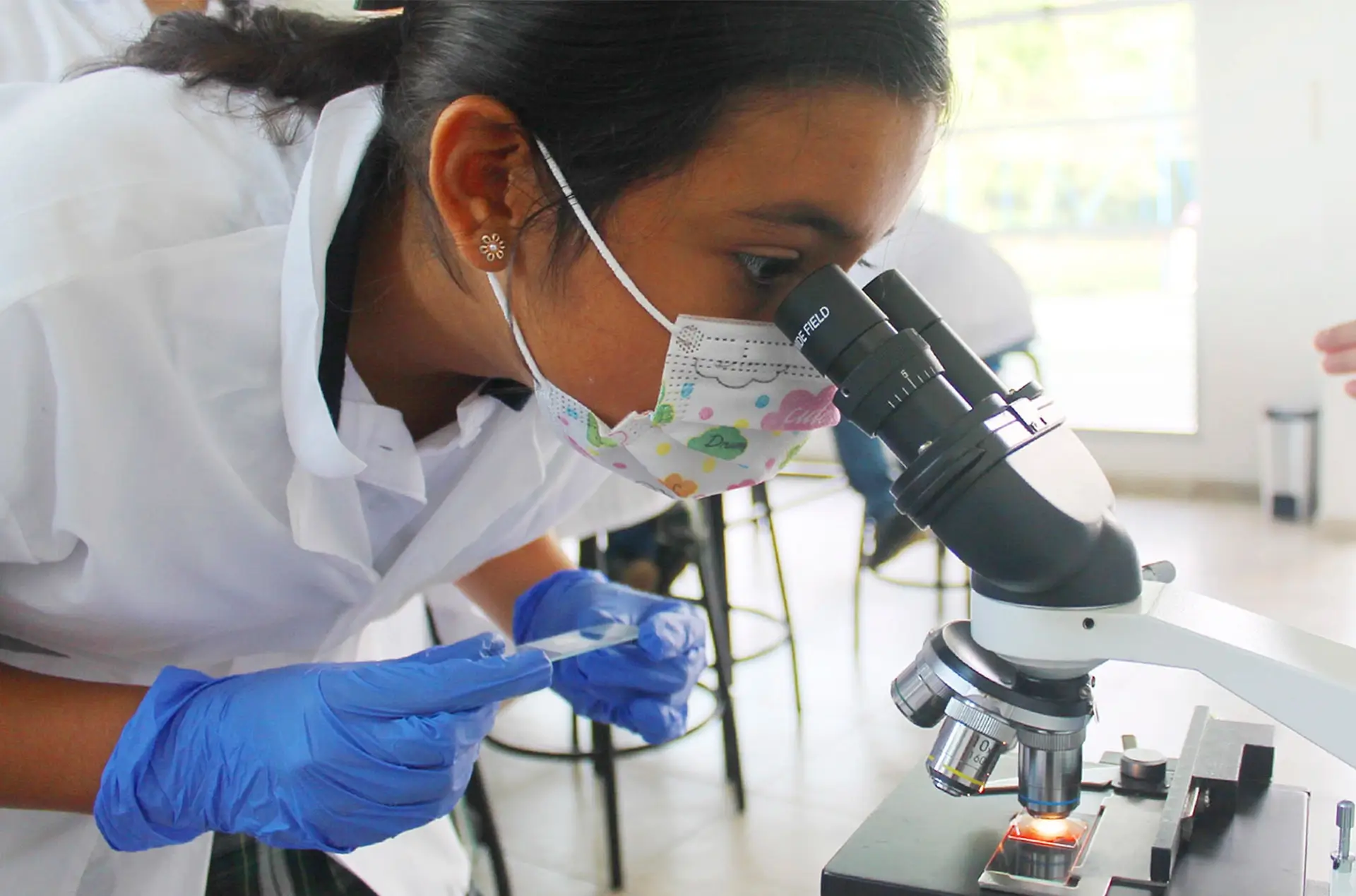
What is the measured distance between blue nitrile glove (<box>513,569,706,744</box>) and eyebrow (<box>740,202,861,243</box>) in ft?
1.82

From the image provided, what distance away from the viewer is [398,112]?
0.93m

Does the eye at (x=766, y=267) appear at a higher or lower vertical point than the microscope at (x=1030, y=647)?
higher

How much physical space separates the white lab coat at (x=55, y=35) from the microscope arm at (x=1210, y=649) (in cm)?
100

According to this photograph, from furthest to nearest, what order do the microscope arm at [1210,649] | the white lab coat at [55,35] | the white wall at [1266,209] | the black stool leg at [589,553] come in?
the white wall at [1266,209]
the black stool leg at [589,553]
the white lab coat at [55,35]
the microscope arm at [1210,649]

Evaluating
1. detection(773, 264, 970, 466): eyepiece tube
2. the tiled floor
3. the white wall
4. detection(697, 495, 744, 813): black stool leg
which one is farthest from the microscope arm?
the white wall

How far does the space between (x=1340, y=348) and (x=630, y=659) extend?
0.79 m

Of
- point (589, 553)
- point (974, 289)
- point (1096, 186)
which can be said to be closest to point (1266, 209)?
point (1096, 186)

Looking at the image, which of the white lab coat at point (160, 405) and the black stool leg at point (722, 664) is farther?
the black stool leg at point (722, 664)

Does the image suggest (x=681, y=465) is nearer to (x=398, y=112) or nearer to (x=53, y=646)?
(x=398, y=112)

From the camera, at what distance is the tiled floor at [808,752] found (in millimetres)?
2479

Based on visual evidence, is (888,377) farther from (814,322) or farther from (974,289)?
(974,289)

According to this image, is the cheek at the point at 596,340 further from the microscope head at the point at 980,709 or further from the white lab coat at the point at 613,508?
the white lab coat at the point at 613,508

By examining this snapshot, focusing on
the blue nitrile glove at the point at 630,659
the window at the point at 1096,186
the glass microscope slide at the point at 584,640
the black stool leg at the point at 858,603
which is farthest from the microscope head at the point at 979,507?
the window at the point at 1096,186

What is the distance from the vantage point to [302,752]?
2.87ft
